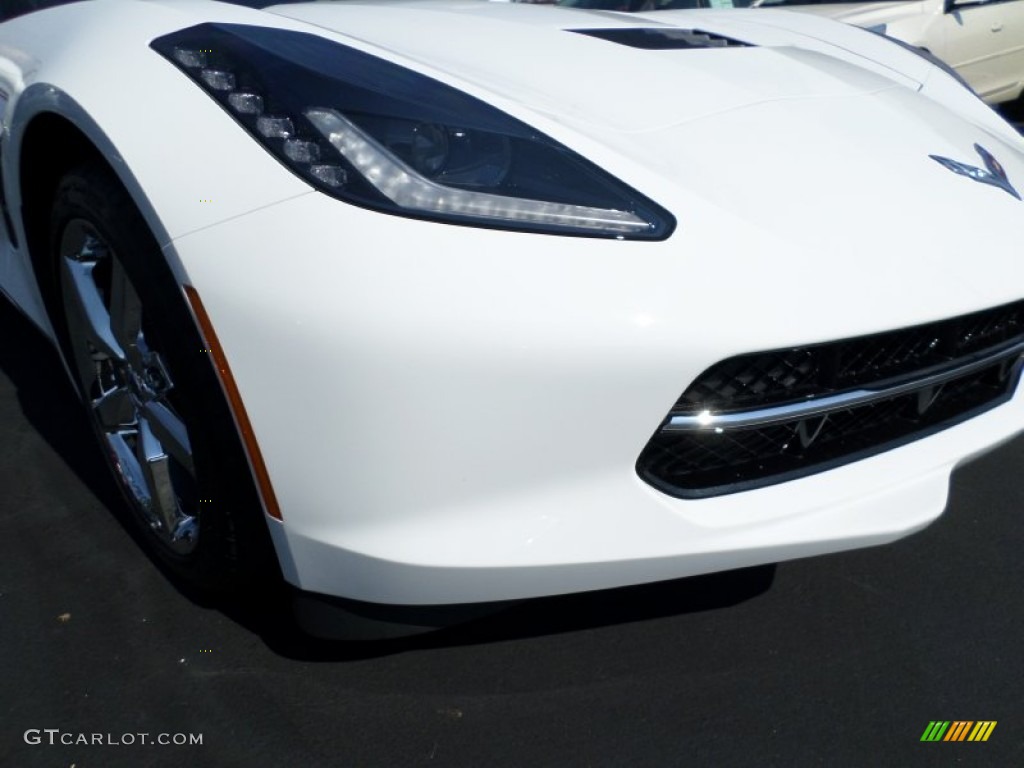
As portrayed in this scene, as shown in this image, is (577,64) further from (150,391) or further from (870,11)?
(870,11)

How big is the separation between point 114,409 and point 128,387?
0.45ft

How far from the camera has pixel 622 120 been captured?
1.81 metres

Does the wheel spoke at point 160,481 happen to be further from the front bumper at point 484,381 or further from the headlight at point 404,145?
the headlight at point 404,145

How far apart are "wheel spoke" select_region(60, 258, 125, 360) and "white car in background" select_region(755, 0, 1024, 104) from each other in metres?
4.19

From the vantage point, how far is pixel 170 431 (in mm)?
1897

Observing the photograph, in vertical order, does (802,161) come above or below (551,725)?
above

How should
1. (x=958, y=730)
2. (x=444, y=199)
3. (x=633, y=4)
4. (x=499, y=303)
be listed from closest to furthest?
(x=499, y=303)
(x=444, y=199)
(x=958, y=730)
(x=633, y=4)

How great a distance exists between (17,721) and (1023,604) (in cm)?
200

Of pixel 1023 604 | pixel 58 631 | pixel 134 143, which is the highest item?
pixel 134 143

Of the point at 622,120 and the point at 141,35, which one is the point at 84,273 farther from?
the point at 622,120

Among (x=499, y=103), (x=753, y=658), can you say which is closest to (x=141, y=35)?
(x=499, y=103)

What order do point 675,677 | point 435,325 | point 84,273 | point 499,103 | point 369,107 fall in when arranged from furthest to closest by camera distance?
1. point 84,273
2. point 675,677
3. point 499,103
4. point 369,107
5. point 435,325

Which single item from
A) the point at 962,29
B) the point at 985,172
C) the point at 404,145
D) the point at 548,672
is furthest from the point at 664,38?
the point at 962,29

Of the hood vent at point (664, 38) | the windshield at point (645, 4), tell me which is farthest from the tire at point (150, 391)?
the windshield at point (645, 4)
